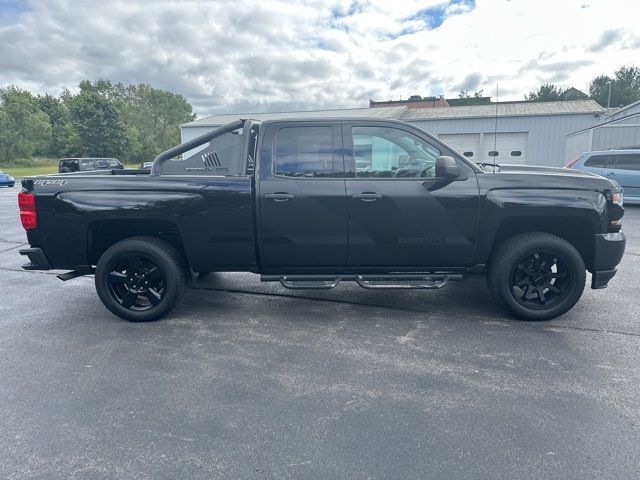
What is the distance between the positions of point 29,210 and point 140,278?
1201mm

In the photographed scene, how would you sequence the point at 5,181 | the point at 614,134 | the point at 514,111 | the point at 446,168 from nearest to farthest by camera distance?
the point at 446,168
the point at 614,134
the point at 514,111
the point at 5,181

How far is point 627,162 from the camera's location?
1137 cm

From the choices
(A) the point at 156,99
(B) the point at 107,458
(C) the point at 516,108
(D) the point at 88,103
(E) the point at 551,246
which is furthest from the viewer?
(A) the point at 156,99

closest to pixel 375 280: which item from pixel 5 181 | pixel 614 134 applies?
pixel 614 134

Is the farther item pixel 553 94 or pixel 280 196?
pixel 553 94

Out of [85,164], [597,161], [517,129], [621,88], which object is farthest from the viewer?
[621,88]

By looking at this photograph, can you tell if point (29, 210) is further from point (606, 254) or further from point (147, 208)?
point (606, 254)

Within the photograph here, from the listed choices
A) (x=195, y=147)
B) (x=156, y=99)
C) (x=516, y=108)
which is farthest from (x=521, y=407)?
(x=156, y=99)

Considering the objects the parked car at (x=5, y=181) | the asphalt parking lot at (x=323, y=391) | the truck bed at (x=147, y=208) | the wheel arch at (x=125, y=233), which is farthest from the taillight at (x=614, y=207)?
the parked car at (x=5, y=181)

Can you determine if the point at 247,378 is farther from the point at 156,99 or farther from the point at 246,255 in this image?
the point at 156,99

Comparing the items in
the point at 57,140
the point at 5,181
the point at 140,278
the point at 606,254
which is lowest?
the point at 140,278

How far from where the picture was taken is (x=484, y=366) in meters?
3.28

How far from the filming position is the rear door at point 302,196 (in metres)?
3.97

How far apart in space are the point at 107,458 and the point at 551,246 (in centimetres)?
391
